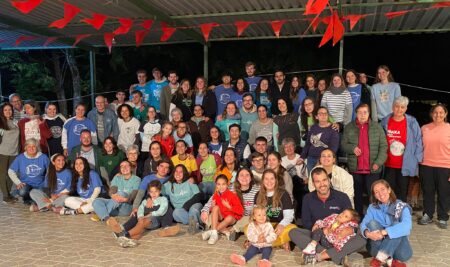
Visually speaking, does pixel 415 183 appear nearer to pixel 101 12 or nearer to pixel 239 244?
pixel 239 244

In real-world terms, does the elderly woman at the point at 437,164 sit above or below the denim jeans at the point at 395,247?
above

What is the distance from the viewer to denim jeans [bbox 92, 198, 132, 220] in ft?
17.5

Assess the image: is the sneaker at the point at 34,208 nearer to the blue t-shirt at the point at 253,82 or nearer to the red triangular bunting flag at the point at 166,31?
the red triangular bunting flag at the point at 166,31

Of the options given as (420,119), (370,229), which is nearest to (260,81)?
(370,229)

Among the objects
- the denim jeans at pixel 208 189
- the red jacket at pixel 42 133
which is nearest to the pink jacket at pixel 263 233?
the denim jeans at pixel 208 189

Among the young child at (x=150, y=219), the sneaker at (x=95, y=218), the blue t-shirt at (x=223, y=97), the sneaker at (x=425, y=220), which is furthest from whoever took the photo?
the blue t-shirt at (x=223, y=97)

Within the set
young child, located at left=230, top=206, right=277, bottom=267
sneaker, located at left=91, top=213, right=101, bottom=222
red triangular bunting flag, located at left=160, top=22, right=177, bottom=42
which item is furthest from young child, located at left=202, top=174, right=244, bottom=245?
red triangular bunting flag, located at left=160, top=22, right=177, bottom=42

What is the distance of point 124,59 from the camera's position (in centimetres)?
1538

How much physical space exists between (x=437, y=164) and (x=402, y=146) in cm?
47

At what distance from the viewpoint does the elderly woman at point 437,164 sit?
5.02m

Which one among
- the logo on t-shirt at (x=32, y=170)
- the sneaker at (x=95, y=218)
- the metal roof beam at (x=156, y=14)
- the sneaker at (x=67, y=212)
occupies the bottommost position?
the sneaker at (x=95, y=218)

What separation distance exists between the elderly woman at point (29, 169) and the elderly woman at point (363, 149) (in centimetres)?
465

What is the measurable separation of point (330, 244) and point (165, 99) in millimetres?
4338

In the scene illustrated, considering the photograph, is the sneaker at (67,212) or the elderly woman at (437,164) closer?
the elderly woman at (437,164)
